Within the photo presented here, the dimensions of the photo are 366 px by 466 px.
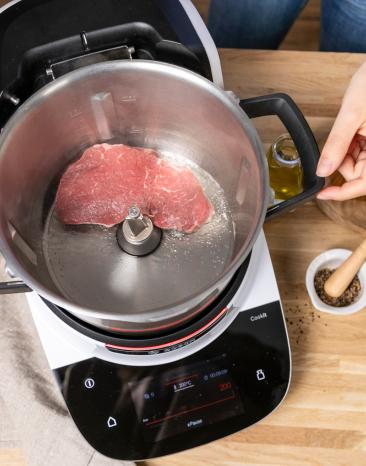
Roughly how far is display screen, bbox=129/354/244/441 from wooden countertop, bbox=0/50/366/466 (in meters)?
0.06

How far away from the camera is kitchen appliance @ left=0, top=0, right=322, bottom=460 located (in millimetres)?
710

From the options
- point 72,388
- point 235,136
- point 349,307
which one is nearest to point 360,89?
point 235,136

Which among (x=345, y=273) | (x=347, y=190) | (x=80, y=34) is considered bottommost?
(x=345, y=273)

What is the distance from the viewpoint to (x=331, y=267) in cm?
83

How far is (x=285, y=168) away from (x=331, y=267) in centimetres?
17

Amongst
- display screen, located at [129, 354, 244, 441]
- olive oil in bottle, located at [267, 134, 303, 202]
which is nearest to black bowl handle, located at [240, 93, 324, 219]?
olive oil in bottle, located at [267, 134, 303, 202]

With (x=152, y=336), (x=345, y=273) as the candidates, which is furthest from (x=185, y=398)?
(x=345, y=273)

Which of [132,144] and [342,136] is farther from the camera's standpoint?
[132,144]

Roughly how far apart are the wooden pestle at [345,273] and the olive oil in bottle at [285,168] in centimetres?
13

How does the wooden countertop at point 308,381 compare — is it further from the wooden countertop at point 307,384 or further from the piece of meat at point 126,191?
the piece of meat at point 126,191

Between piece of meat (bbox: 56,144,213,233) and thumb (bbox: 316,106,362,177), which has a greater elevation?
A: thumb (bbox: 316,106,362,177)

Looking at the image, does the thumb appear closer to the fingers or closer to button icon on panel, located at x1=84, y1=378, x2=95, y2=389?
the fingers

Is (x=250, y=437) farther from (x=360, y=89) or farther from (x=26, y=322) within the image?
(x=360, y=89)

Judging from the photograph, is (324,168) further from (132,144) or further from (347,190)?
(132,144)
